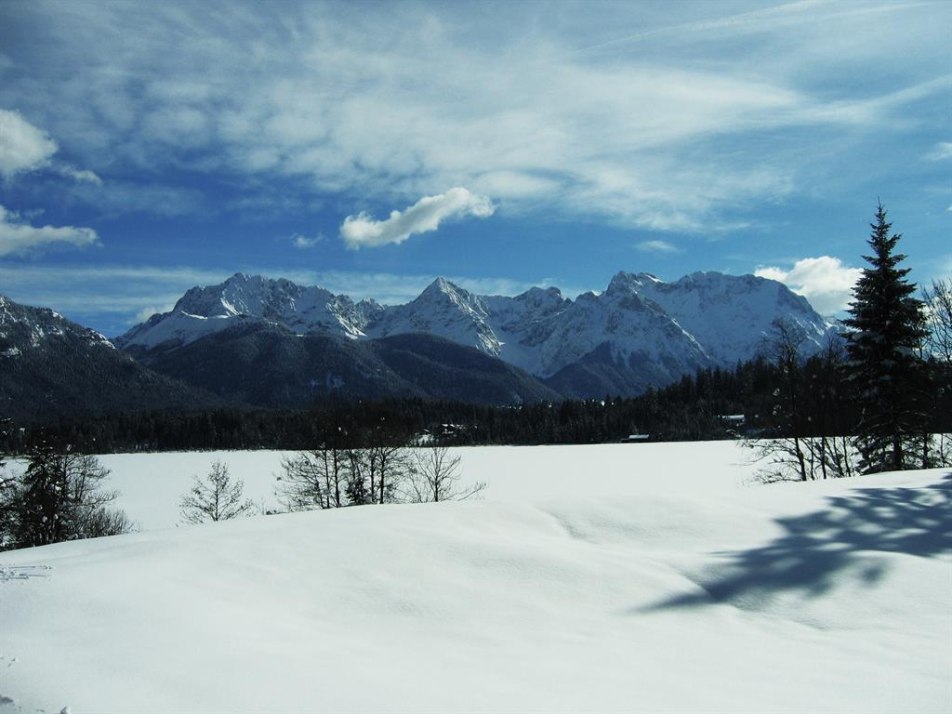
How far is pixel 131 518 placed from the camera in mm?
44094

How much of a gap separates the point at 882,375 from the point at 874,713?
2447 cm

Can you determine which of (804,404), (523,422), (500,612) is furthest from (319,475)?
(523,422)

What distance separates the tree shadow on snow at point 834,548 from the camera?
7.77 m

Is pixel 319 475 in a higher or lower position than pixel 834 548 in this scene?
lower

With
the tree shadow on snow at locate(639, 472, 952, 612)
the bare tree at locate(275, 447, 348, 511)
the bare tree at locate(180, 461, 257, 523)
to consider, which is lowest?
the bare tree at locate(180, 461, 257, 523)

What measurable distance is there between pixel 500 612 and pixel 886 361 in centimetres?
2483

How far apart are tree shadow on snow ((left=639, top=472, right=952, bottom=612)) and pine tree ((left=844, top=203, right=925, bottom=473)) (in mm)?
14416

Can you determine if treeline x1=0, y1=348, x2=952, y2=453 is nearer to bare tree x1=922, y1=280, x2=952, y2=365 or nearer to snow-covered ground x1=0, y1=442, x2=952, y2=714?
bare tree x1=922, y1=280, x2=952, y2=365

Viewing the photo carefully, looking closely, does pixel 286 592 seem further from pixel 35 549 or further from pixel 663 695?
pixel 35 549

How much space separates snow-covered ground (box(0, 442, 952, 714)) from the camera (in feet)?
15.8

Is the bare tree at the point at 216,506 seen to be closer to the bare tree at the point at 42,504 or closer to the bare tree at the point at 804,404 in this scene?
the bare tree at the point at 42,504

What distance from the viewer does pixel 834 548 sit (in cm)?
907

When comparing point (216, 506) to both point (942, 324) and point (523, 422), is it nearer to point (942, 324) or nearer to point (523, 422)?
point (942, 324)

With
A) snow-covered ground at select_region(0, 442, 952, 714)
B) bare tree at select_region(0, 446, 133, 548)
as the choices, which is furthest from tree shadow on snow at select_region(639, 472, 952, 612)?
bare tree at select_region(0, 446, 133, 548)
